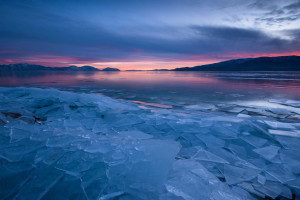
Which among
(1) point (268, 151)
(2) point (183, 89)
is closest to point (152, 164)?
(1) point (268, 151)

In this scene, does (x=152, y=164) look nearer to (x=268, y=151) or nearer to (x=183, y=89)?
(x=268, y=151)

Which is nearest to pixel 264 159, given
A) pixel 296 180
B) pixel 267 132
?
pixel 296 180

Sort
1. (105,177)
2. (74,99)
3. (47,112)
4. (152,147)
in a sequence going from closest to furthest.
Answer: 1. (105,177)
2. (152,147)
3. (47,112)
4. (74,99)

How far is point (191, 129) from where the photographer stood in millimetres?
3037

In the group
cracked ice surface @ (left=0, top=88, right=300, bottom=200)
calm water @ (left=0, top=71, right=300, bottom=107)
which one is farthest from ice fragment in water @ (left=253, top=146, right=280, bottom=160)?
calm water @ (left=0, top=71, right=300, bottom=107)

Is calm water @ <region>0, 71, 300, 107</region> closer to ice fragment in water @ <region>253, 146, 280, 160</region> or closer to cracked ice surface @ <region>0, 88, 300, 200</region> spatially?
cracked ice surface @ <region>0, 88, 300, 200</region>

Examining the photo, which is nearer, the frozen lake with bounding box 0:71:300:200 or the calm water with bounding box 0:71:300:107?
the frozen lake with bounding box 0:71:300:200

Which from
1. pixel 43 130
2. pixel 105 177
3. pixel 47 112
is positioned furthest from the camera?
pixel 47 112

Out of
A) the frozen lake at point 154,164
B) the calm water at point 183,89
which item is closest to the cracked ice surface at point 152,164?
the frozen lake at point 154,164

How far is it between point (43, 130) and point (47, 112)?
206 centimetres

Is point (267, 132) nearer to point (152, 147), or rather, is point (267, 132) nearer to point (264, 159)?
point (264, 159)

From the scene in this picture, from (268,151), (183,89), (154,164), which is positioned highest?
(183,89)

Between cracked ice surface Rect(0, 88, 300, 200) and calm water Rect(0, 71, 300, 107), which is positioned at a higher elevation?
calm water Rect(0, 71, 300, 107)

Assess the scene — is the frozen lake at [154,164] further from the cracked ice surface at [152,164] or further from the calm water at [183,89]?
the calm water at [183,89]
